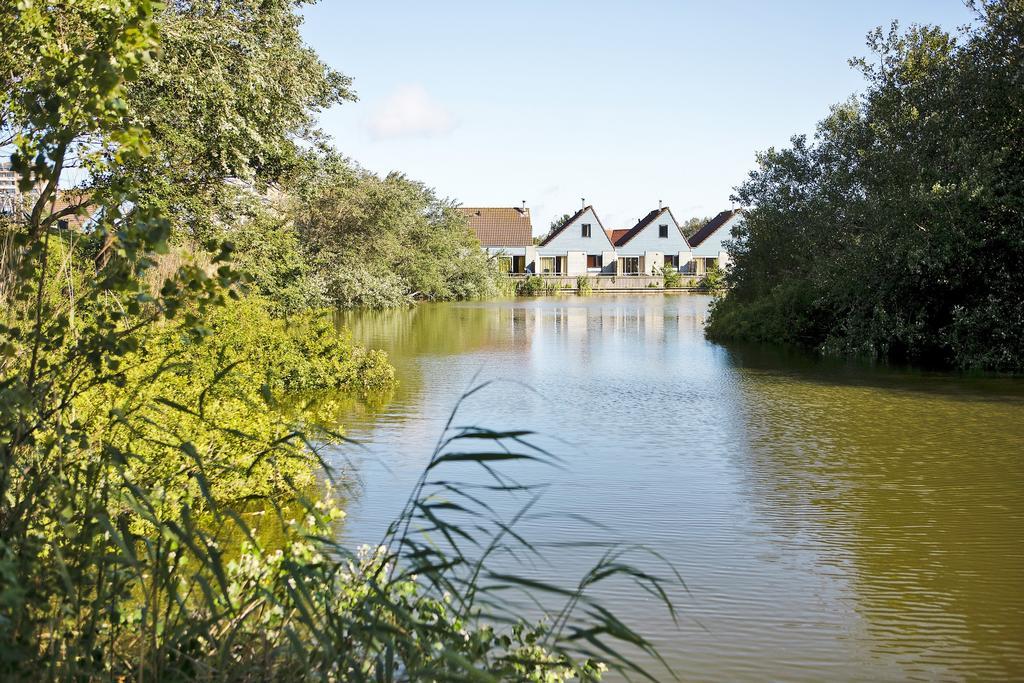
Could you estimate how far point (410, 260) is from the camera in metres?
44.9

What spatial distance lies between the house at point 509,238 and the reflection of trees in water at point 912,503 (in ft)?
179

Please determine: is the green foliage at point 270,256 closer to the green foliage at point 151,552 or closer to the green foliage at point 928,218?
the green foliage at point 151,552

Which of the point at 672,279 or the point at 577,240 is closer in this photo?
the point at 672,279

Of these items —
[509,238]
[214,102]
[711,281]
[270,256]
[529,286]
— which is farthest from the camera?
[509,238]

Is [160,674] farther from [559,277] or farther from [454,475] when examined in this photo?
[559,277]

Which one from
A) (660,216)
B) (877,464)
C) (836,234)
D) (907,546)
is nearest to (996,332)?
(836,234)

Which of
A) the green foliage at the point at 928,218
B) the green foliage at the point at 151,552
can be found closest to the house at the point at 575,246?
the green foliage at the point at 928,218

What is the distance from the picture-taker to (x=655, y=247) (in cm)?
7194

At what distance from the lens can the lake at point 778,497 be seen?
6.02 metres

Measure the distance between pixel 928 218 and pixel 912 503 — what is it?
38.9 ft

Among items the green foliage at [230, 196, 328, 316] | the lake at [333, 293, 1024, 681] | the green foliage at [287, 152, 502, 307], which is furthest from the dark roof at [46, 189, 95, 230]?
the green foliage at [287, 152, 502, 307]

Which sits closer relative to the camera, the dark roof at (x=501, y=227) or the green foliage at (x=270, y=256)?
the green foliage at (x=270, y=256)

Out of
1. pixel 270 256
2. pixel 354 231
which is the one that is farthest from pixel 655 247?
pixel 270 256

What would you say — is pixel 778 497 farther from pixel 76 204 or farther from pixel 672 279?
pixel 672 279
